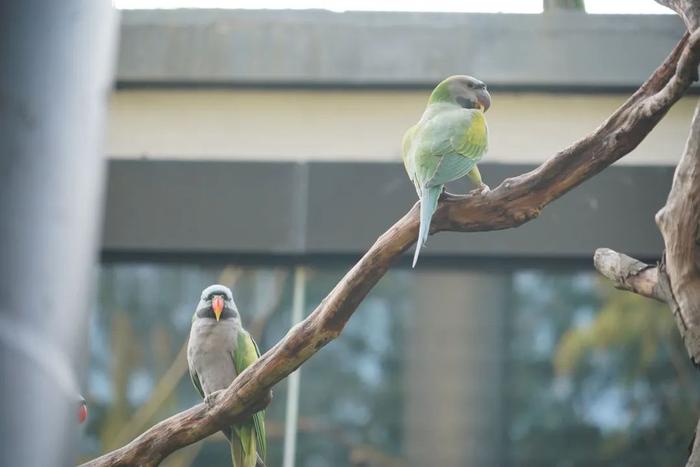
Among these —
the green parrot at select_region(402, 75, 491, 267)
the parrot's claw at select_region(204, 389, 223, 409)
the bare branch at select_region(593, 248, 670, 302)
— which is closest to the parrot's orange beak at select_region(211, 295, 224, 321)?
the parrot's claw at select_region(204, 389, 223, 409)

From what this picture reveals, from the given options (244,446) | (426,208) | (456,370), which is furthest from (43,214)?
(456,370)

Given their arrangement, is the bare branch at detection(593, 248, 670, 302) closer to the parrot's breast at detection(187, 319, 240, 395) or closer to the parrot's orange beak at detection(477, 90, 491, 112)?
the parrot's orange beak at detection(477, 90, 491, 112)

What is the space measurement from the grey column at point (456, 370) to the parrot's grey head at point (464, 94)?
45.6 inches

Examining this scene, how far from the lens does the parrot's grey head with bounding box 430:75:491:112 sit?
318cm

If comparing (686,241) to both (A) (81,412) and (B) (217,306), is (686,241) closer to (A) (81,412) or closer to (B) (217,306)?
(A) (81,412)

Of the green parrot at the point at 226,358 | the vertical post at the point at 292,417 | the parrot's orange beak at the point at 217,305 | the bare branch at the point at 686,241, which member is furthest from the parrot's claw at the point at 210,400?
the bare branch at the point at 686,241

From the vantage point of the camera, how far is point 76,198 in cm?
91

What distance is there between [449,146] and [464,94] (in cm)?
39

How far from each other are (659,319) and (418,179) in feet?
5.72

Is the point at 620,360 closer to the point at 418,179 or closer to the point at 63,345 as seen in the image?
the point at 418,179

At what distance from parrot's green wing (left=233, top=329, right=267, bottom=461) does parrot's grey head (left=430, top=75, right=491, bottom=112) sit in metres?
1.05

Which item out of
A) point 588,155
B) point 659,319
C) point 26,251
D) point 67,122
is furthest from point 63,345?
point 659,319

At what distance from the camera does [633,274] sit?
8.57 ft

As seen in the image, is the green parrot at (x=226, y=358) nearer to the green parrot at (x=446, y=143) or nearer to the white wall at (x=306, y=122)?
the green parrot at (x=446, y=143)
